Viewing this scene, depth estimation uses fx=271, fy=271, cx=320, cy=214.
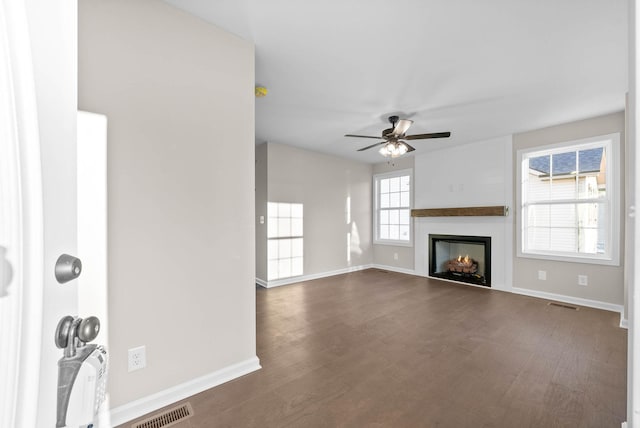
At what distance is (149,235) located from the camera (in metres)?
1.69

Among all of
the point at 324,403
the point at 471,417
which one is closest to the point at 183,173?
the point at 324,403

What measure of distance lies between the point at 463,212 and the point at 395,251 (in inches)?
69.3

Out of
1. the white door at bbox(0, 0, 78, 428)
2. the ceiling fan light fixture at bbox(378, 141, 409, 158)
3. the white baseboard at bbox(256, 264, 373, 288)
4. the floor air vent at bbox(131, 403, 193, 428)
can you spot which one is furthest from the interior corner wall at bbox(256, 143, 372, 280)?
the white door at bbox(0, 0, 78, 428)

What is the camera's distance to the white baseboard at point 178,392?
5.17 feet

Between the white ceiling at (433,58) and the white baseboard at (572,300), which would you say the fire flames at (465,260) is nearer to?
the white baseboard at (572,300)

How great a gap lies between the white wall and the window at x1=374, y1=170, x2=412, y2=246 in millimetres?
291

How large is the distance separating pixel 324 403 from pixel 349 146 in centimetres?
417

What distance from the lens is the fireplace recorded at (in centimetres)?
474

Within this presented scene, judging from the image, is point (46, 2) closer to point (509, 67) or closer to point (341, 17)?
point (341, 17)

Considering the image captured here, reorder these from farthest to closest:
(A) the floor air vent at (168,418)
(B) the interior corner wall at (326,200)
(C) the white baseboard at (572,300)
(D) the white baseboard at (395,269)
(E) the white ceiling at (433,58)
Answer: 1. (D) the white baseboard at (395,269)
2. (B) the interior corner wall at (326,200)
3. (C) the white baseboard at (572,300)
4. (E) the white ceiling at (433,58)
5. (A) the floor air vent at (168,418)

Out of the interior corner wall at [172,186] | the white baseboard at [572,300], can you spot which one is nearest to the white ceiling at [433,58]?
the interior corner wall at [172,186]

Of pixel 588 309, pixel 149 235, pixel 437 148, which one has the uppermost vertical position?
pixel 437 148

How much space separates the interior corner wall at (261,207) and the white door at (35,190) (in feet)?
14.3

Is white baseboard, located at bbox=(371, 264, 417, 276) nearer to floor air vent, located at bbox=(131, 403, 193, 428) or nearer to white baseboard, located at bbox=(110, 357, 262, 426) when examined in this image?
white baseboard, located at bbox=(110, 357, 262, 426)
